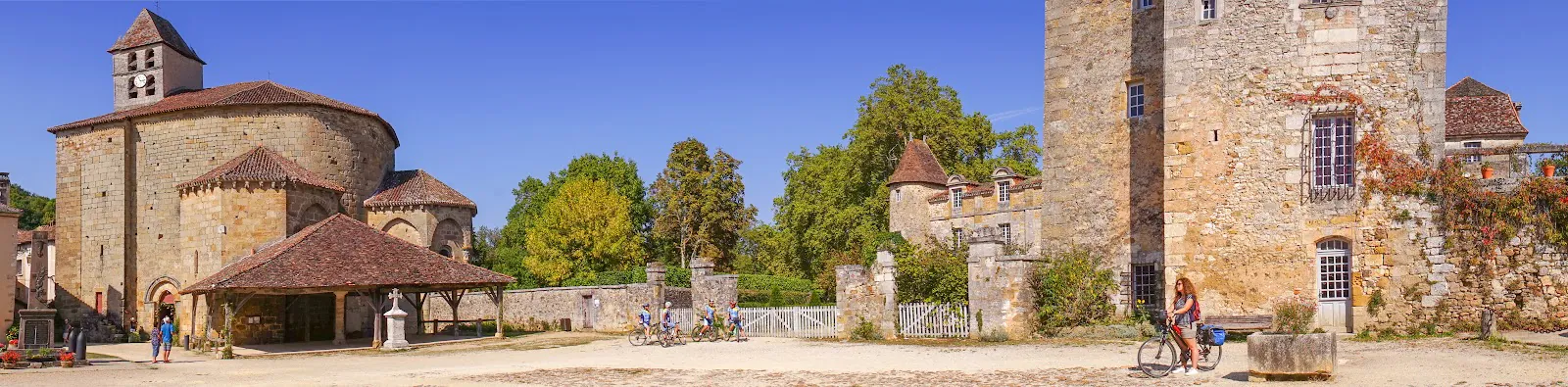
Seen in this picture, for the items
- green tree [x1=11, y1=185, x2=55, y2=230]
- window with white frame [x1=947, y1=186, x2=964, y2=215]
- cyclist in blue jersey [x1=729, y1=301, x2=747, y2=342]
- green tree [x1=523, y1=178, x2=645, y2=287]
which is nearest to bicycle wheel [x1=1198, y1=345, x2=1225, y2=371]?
cyclist in blue jersey [x1=729, y1=301, x2=747, y2=342]

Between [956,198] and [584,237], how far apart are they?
14299mm

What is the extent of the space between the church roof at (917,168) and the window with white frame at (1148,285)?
1816cm

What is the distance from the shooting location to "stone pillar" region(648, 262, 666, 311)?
27.0m

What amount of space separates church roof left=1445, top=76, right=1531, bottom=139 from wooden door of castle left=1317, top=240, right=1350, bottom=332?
11.1 meters

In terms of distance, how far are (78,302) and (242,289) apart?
17646 millimetres

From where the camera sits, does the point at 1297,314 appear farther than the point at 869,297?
No

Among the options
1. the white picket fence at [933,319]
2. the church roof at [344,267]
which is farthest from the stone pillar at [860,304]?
the church roof at [344,267]

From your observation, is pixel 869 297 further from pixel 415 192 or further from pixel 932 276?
pixel 415 192

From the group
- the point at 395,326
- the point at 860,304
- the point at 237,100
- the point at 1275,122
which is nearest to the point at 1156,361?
the point at 1275,122

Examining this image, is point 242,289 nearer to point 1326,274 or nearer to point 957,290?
point 957,290

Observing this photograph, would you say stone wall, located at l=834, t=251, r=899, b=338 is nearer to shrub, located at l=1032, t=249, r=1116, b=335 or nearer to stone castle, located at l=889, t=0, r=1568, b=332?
shrub, located at l=1032, t=249, r=1116, b=335

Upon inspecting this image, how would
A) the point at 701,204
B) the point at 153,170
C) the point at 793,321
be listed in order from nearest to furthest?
the point at 793,321, the point at 153,170, the point at 701,204

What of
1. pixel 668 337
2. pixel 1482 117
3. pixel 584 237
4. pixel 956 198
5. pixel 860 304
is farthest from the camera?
pixel 584 237

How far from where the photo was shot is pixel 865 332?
21.8 meters
